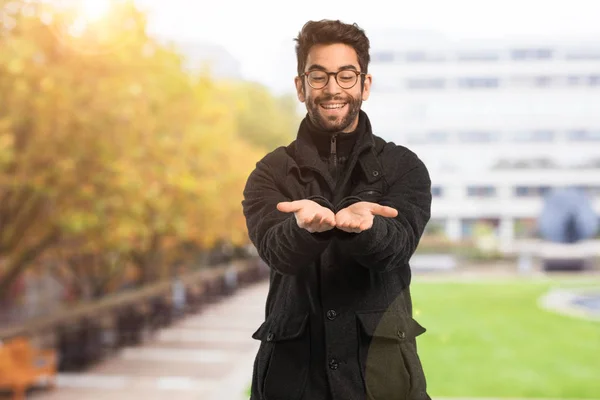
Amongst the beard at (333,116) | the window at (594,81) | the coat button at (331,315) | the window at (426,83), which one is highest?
the window at (594,81)

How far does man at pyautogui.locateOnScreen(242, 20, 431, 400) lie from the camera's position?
1.13 m

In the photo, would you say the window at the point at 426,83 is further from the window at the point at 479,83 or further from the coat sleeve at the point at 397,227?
the coat sleeve at the point at 397,227

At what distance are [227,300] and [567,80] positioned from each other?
1337 cm

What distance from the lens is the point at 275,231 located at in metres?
1.06

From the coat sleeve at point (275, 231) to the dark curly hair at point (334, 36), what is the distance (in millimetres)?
197

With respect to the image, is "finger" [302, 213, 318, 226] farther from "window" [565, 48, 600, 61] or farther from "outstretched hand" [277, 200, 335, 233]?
"window" [565, 48, 600, 61]

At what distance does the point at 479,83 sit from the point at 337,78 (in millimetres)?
19911

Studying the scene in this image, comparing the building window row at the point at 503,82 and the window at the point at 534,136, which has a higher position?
the building window row at the point at 503,82

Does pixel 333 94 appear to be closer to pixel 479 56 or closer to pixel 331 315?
pixel 331 315

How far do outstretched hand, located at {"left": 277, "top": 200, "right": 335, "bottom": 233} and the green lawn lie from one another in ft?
9.99

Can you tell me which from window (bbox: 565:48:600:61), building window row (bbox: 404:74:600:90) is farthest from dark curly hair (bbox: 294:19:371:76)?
window (bbox: 565:48:600:61)

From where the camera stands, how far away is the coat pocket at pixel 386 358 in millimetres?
1134

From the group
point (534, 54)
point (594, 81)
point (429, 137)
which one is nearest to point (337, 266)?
point (429, 137)

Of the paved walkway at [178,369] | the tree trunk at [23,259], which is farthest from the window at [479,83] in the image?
the tree trunk at [23,259]
